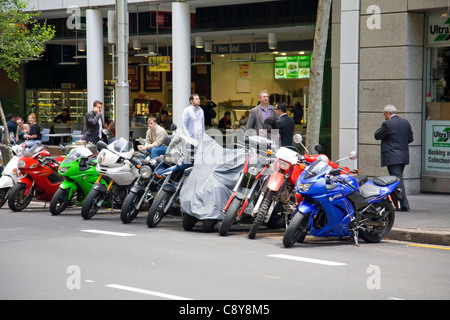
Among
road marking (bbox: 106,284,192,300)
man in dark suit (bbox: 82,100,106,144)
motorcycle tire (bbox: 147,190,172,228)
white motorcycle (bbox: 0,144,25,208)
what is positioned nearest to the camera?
road marking (bbox: 106,284,192,300)

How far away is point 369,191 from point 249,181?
6.20 feet

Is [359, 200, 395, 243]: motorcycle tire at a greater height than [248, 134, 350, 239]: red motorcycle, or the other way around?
[248, 134, 350, 239]: red motorcycle

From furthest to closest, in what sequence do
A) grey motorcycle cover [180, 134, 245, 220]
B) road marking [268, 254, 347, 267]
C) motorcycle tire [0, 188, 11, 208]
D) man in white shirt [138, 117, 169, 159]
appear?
motorcycle tire [0, 188, 11, 208], man in white shirt [138, 117, 169, 159], grey motorcycle cover [180, 134, 245, 220], road marking [268, 254, 347, 267]

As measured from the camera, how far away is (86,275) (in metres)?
7.85

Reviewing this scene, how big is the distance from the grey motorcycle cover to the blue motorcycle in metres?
1.58

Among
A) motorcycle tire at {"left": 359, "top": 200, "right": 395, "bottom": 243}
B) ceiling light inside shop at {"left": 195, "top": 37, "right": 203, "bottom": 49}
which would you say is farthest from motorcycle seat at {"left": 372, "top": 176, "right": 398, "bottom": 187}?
ceiling light inside shop at {"left": 195, "top": 37, "right": 203, "bottom": 49}

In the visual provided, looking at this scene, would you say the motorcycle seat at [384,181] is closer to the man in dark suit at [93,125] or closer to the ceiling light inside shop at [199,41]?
the man in dark suit at [93,125]

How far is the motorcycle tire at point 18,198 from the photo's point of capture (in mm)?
13562

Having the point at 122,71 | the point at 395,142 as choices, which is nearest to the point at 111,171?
the point at 122,71

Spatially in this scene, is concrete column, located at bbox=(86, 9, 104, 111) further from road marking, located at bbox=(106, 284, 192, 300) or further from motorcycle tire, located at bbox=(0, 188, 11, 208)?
Answer: road marking, located at bbox=(106, 284, 192, 300)

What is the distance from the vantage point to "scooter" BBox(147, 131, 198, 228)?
11555 millimetres

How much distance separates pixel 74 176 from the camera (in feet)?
42.8

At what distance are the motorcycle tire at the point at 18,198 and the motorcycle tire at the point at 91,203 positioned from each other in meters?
1.86

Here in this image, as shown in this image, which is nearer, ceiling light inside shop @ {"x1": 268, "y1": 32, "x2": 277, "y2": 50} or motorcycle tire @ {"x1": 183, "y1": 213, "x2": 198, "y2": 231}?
motorcycle tire @ {"x1": 183, "y1": 213, "x2": 198, "y2": 231}
